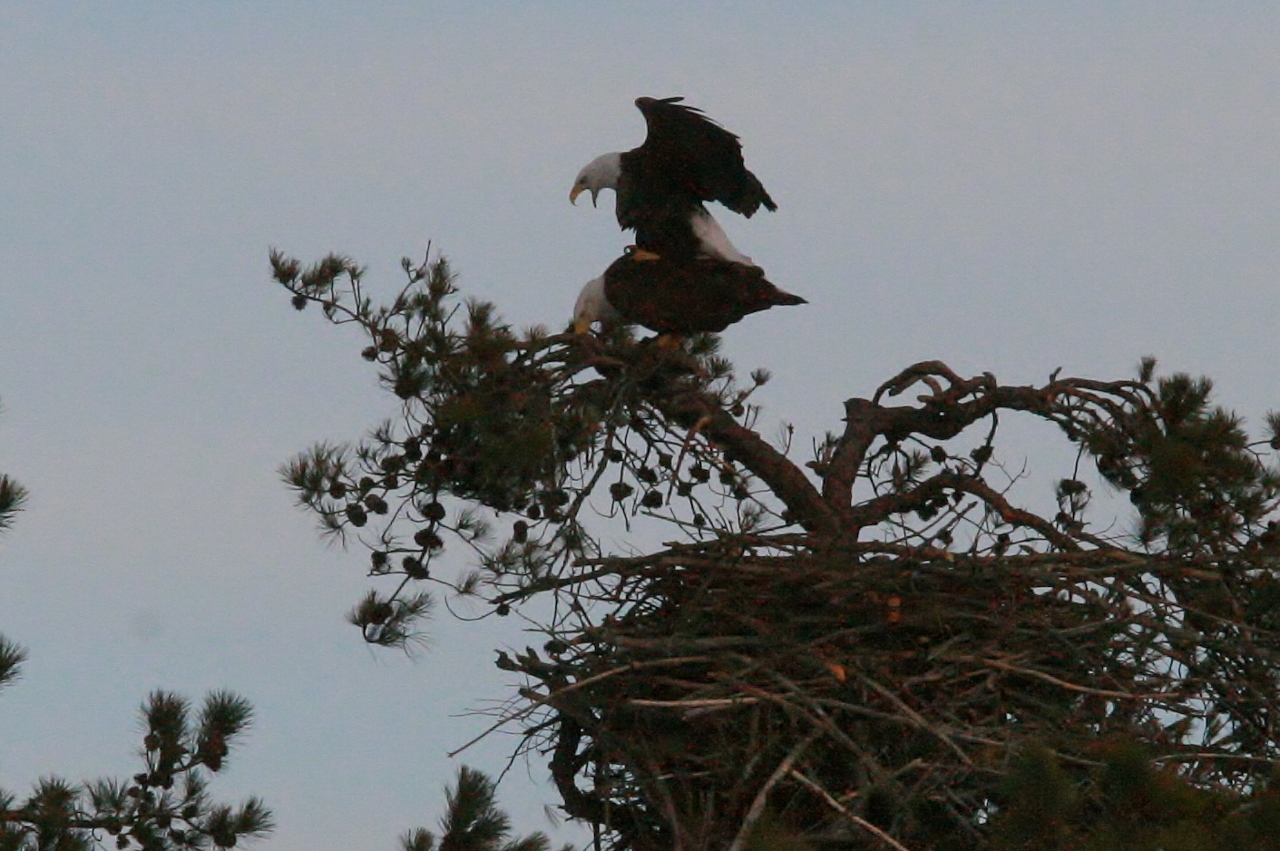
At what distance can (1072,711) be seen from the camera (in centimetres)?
539

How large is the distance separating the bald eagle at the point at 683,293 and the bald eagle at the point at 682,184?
0.11 meters

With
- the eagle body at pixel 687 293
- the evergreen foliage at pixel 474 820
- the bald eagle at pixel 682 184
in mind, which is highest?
the bald eagle at pixel 682 184

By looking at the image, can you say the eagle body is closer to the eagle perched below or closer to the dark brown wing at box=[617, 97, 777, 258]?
the eagle perched below

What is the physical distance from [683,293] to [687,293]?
14mm

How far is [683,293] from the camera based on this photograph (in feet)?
20.9

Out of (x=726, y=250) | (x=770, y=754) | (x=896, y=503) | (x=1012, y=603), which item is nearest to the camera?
(x=770, y=754)

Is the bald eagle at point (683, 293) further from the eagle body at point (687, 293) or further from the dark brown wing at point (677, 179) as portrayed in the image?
the dark brown wing at point (677, 179)

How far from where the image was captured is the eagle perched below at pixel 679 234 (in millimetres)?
6336

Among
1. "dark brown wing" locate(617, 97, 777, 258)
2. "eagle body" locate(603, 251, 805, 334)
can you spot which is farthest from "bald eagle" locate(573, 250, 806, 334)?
"dark brown wing" locate(617, 97, 777, 258)

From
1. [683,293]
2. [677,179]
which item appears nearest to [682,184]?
[677,179]

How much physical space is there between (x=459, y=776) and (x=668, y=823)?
60 centimetres

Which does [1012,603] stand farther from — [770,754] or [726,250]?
[726,250]

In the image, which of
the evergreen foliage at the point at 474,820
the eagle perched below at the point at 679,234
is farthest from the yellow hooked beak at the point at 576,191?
the evergreen foliage at the point at 474,820

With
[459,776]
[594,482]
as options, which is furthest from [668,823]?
[594,482]
